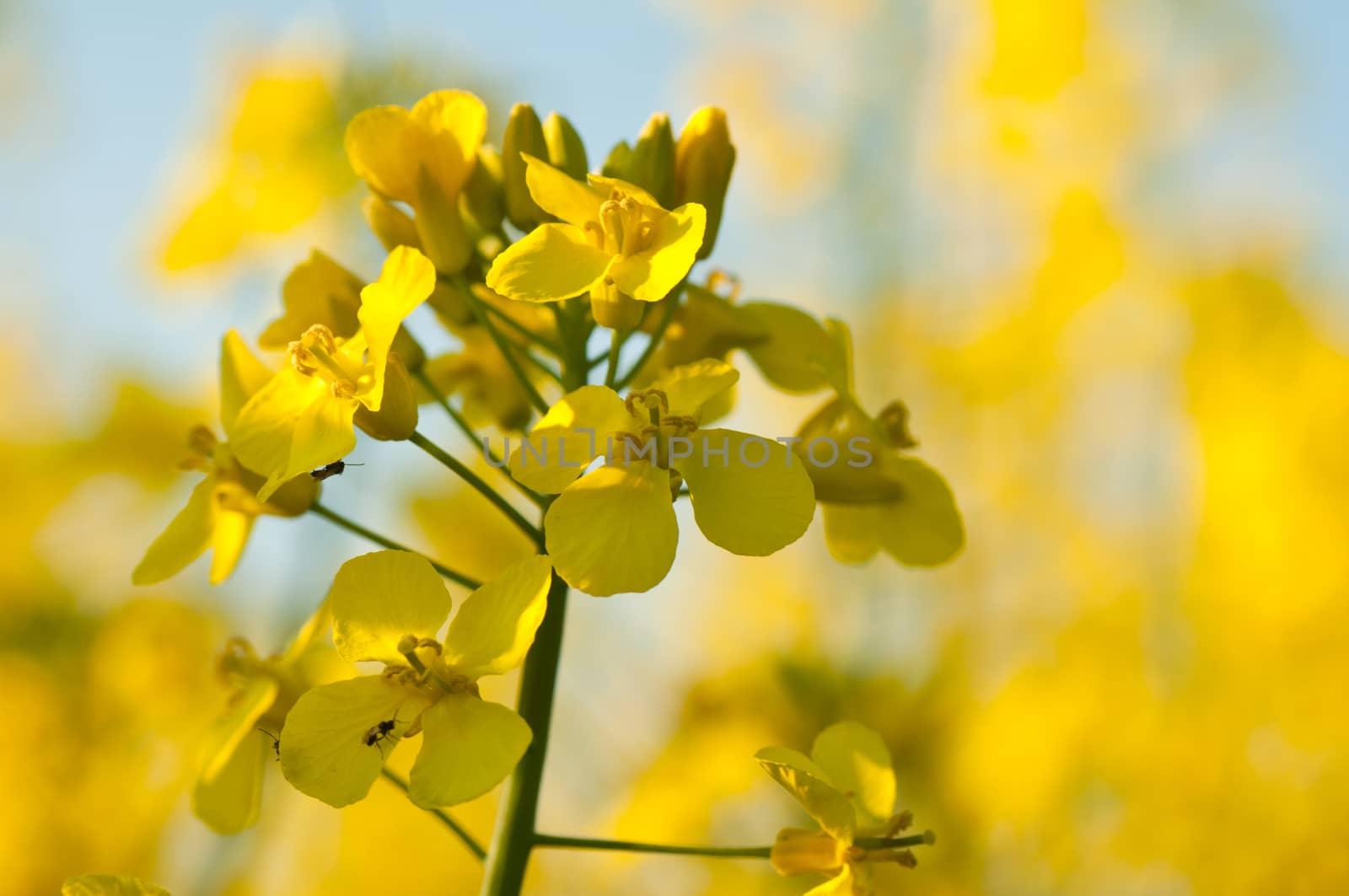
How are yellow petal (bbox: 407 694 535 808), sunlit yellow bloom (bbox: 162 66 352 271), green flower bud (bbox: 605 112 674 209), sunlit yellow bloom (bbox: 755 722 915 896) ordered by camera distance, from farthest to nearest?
sunlit yellow bloom (bbox: 162 66 352 271)
green flower bud (bbox: 605 112 674 209)
sunlit yellow bloom (bbox: 755 722 915 896)
yellow petal (bbox: 407 694 535 808)

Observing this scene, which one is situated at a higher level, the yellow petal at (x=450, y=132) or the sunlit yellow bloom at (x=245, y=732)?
the yellow petal at (x=450, y=132)

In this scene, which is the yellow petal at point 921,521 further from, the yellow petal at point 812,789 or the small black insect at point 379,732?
the small black insect at point 379,732

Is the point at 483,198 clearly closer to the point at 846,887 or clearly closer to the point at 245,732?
the point at 245,732

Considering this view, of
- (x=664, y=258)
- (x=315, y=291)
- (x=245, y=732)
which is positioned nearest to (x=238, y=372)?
(x=315, y=291)

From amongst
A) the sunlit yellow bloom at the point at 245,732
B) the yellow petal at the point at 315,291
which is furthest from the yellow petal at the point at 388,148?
the sunlit yellow bloom at the point at 245,732

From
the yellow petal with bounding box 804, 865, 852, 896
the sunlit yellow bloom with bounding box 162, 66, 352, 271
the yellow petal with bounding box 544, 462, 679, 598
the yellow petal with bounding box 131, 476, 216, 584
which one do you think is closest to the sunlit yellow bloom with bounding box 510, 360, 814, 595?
the yellow petal with bounding box 544, 462, 679, 598

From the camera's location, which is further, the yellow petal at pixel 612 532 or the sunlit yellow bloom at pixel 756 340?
the sunlit yellow bloom at pixel 756 340

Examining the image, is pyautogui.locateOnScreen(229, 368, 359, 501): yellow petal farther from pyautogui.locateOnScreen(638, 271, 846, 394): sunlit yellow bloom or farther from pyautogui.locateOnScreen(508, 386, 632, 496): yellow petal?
pyautogui.locateOnScreen(638, 271, 846, 394): sunlit yellow bloom
